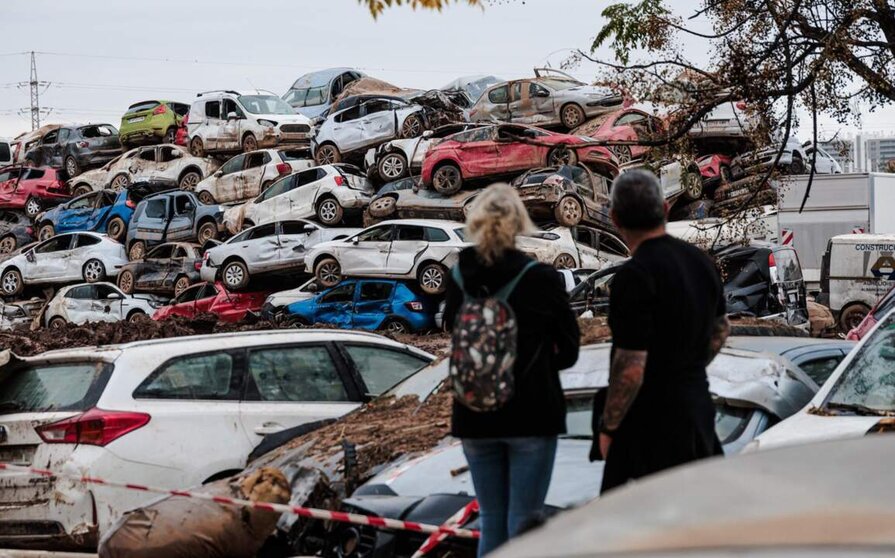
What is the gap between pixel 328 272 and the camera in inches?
1093

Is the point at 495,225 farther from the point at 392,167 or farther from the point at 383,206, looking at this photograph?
the point at 392,167

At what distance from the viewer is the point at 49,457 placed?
25.3ft

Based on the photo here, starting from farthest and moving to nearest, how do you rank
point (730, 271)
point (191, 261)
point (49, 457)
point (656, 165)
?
point (191, 261)
point (730, 271)
point (656, 165)
point (49, 457)

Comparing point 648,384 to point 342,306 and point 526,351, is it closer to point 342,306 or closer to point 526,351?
point 526,351

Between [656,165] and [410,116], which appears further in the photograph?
[410,116]

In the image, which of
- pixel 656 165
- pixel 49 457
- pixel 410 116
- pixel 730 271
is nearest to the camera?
pixel 49 457

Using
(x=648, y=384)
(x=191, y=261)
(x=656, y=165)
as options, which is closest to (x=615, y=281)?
(x=648, y=384)

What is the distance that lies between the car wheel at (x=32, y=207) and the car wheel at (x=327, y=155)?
1289 cm

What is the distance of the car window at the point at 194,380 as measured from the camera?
317 inches

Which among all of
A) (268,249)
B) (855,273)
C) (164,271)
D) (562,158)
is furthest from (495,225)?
(164,271)

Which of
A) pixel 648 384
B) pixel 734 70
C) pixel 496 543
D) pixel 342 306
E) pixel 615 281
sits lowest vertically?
pixel 342 306

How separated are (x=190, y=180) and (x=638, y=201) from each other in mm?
36965

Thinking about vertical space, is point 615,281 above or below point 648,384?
above

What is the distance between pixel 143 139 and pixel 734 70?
1378 inches
